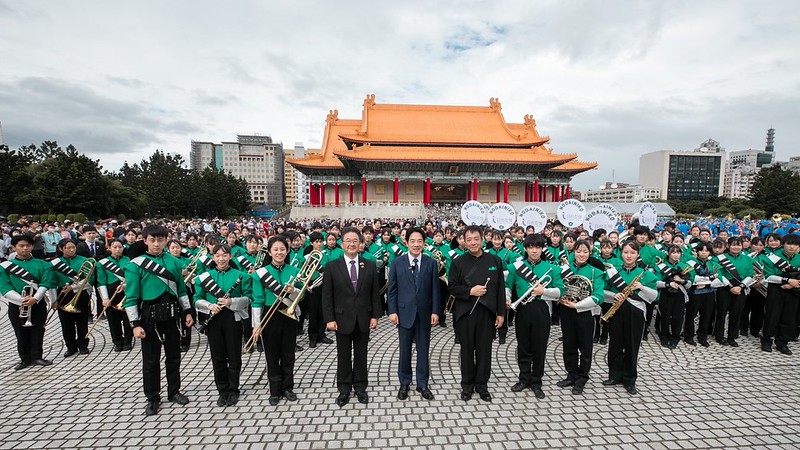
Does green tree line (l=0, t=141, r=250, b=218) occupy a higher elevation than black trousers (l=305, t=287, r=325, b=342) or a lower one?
higher

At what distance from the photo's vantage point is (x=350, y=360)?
4.36m

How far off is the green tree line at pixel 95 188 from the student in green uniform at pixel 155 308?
32695 mm

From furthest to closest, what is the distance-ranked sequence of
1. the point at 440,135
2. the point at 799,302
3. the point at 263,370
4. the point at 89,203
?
the point at 440,135 < the point at 89,203 < the point at 799,302 < the point at 263,370

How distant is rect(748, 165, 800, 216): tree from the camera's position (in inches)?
1501

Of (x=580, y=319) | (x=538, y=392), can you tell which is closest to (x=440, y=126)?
(x=580, y=319)

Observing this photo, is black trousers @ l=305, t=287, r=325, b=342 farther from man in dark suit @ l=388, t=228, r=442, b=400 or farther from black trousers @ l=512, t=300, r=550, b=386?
black trousers @ l=512, t=300, r=550, b=386

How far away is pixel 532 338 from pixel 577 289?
0.83 meters

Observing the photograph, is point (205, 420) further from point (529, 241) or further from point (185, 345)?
point (529, 241)

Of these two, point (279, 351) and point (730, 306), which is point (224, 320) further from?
point (730, 306)

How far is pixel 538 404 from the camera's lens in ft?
14.1

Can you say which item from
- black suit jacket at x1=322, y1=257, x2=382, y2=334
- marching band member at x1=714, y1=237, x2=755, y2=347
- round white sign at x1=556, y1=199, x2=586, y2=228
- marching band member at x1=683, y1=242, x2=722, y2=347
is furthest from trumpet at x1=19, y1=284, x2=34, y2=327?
round white sign at x1=556, y1=199, x2=586, y2=228

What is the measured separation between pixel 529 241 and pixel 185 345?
5.78 m

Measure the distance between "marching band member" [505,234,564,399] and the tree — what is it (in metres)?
49.7

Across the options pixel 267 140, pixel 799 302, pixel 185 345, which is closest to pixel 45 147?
pixel 185 345
